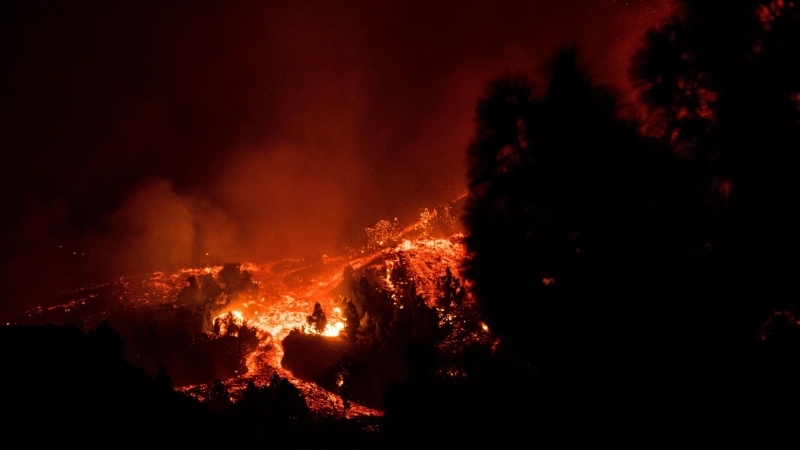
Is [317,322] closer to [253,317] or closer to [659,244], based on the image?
[253,317]

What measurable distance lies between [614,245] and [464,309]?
15.4 metres

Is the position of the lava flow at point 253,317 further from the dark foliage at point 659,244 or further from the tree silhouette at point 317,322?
the dark foliage at point 659,244

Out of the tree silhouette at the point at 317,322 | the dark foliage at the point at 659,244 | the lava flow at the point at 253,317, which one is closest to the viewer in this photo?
the dark foliage at the point at 659,244

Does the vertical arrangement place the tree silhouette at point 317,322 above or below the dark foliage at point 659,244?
above

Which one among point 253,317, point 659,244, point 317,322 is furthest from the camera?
point 253,317

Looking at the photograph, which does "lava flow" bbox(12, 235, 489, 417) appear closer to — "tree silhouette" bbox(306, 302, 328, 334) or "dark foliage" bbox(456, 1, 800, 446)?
"tree silhouette" bbox(306, 302, 328, 334)

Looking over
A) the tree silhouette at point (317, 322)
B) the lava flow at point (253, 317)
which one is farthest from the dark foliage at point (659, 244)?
the tree silhouette at point (317, 322)

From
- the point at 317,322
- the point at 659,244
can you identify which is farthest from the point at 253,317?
the point at 659,244

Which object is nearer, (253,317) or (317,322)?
(317,322)

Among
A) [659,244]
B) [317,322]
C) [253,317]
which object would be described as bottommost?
[659,244]

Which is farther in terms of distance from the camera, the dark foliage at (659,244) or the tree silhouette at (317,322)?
the tree silhouette at (317,322)

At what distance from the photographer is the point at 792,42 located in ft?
17.9

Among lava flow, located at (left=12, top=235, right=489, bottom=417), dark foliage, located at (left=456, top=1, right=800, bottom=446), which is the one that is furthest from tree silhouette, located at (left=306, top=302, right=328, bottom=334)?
dark foliage, located at (left=456, top=1, right=800, bottom=446)

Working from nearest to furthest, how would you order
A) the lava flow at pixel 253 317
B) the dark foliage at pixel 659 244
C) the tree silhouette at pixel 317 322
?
the dark foliage at pixel 659 244 → the lava flow at pixel 253 317 → the tree silhouette at pixel 317 322
